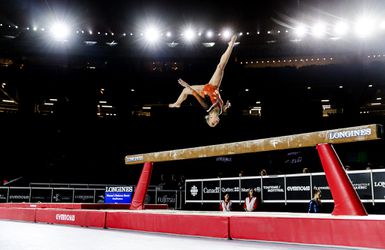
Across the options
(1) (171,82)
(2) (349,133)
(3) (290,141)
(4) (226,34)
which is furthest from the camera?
(1) (171,82)

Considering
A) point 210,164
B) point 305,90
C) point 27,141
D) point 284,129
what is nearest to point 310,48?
point 305,90

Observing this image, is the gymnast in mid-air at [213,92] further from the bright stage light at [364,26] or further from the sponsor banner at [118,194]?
the bright stage light at [364,26]

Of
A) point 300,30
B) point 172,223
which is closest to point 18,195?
point 172,223

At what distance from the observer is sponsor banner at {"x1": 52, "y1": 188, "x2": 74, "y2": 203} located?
12.9 meters

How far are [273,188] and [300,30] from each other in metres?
8.23

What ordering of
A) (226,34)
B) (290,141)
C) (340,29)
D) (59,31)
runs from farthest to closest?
(226,34), (340,29), (59,31), (290,141)

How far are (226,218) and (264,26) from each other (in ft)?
43.2

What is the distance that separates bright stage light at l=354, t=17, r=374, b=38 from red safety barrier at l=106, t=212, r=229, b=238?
514 inches

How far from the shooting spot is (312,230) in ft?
11.7

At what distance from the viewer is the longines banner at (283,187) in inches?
329

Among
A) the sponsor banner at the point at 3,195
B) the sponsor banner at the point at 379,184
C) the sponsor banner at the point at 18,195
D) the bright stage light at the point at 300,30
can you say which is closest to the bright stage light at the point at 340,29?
the bright stage light at the point at 300,30

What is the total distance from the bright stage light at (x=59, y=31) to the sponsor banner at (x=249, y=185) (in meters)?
9.90

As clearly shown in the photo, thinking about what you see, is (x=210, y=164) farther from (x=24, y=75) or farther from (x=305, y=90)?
(x=24, y=75)

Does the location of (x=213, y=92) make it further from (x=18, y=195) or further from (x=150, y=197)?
(x=18, y=195)
